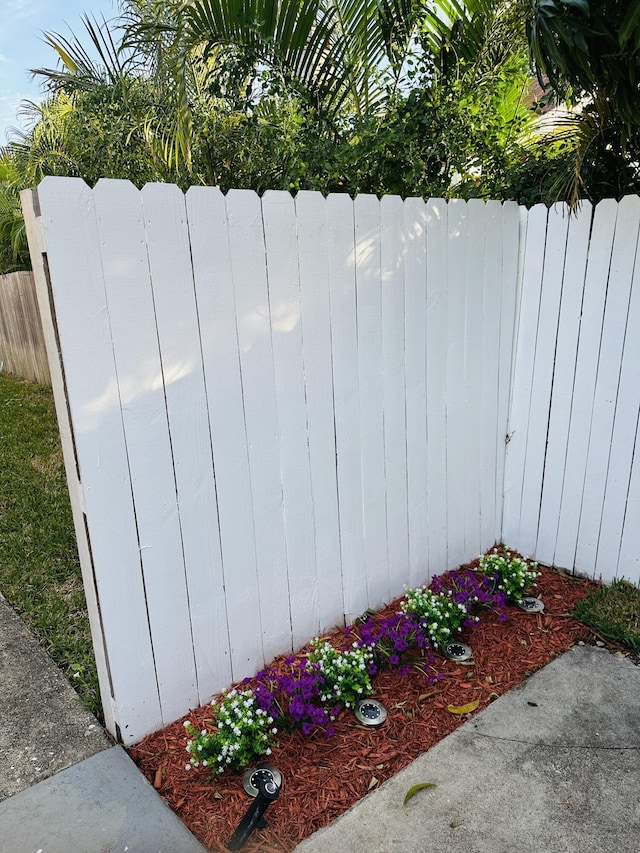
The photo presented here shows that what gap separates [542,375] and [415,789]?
2.17m

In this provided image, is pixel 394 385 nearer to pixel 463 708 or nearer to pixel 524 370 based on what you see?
pixel 524 370

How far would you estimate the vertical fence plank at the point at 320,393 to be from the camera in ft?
7.53

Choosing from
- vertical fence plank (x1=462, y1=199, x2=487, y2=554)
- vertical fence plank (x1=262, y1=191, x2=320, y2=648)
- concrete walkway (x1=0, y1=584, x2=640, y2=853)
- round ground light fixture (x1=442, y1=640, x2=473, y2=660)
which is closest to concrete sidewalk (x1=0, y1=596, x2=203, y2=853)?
concrete walkway (x1=0, y1=584, x2=640, y2=853)

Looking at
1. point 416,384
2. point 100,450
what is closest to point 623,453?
point 416,384

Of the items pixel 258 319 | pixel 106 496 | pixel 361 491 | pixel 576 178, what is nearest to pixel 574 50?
pixel 576 178

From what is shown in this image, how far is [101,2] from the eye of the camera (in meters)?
4.09

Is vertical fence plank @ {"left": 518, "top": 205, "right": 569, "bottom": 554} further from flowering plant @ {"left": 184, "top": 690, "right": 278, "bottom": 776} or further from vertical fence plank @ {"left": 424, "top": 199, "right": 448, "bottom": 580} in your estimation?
flowering plant @ {"left": 184, "top": 690, "right": 278, "bottom": 776}

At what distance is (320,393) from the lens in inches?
97.3

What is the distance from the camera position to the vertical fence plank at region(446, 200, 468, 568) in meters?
2.85

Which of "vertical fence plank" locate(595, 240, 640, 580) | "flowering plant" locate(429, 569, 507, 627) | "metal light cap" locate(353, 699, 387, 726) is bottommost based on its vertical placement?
"metal light cap" locate(353, 699, 387, 726)

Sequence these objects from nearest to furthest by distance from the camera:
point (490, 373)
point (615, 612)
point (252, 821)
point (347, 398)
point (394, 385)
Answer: point (252, 821) < point (347, 398) < point (394, 385) < point (615, 612) < point (490, 373)

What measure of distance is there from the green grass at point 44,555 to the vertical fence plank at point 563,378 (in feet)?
8.16

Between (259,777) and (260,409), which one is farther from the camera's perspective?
(260,409)

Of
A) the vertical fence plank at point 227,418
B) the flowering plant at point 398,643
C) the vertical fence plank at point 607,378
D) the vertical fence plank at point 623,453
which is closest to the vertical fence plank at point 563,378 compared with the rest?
the vertical fence plank at point 607,378
